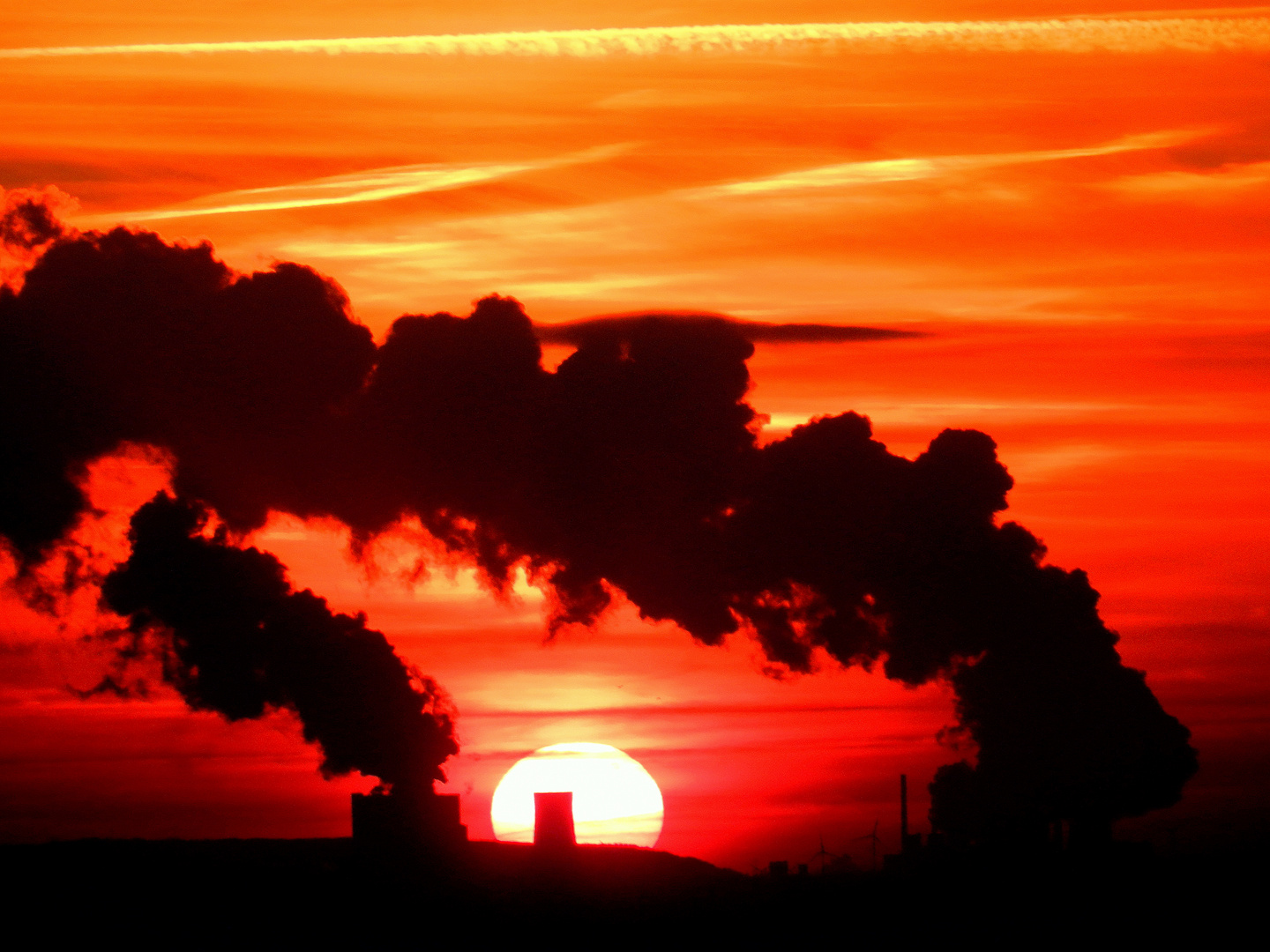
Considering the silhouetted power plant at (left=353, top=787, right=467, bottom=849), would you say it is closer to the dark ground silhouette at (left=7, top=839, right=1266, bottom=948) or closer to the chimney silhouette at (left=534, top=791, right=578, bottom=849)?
the dark ground silhouette at (left=7, top=839, right=1266, bottom=948)

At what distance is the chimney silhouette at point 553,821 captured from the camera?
2633 inches

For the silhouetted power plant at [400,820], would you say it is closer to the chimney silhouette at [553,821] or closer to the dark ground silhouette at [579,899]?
the dark ground silhouette at [579,899]

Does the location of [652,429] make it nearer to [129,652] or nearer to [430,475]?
[430,475]

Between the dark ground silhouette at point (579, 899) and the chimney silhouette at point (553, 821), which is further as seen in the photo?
the chimney silhouette at point (553, 821)

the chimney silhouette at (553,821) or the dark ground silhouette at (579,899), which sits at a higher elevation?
the chimney silhouette at (553,821)

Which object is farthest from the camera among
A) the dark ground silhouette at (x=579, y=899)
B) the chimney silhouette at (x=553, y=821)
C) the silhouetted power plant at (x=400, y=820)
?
the chimney silhouette at (x=553, y=821)

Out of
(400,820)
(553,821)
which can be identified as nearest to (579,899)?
(553,821)

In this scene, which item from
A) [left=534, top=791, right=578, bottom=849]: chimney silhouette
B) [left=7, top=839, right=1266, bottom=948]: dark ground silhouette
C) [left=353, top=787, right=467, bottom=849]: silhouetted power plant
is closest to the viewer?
[left=7, top=839, right=1266, bottom=948]: dark ground silhouette

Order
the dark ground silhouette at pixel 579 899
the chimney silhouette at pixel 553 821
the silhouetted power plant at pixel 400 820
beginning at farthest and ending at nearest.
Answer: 1. the chimney silhouette at pixel 553 821
2. the silhouetted power plant at pixel 400 820
3. the dark ground silhouette at pixel 579 899

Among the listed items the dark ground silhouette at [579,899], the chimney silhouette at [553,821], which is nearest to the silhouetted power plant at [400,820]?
the dark ground silhouette at [579,899]

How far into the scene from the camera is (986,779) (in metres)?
68.4

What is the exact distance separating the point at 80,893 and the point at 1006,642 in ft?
95.3

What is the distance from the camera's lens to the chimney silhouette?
66.9 metres

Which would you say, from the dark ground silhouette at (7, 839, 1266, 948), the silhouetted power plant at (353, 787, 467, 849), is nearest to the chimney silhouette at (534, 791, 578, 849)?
the dark ground silhouette at (7, 839, 1266, 948)
